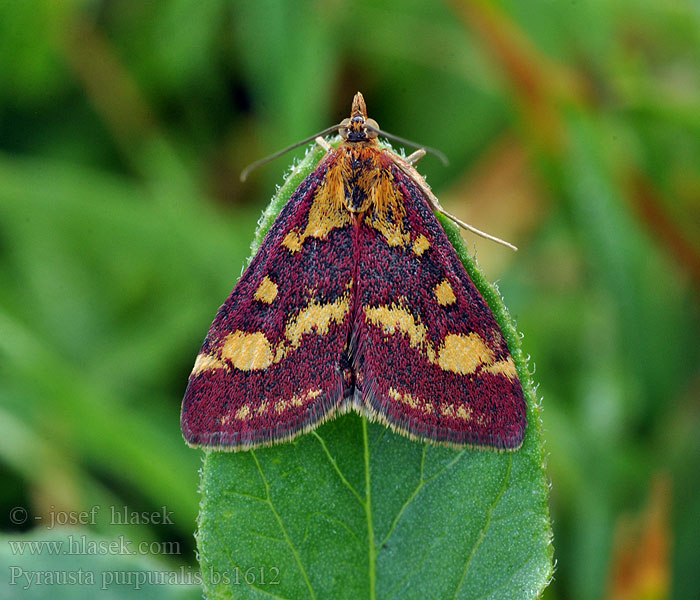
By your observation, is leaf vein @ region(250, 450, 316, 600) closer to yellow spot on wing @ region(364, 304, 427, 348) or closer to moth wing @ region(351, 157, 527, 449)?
moth wing @ region(351, 157, 527, 449)

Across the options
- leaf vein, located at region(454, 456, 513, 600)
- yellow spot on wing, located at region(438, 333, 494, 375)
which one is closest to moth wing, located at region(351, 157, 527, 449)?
yellow spot on wing, located at region(438, 333, 494, 375)

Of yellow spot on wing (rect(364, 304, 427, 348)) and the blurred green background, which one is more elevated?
the blurred green background

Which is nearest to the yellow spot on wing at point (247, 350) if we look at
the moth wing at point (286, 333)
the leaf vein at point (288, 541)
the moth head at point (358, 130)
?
the moth wing at point (286, 333)

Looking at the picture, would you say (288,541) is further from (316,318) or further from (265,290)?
(265,290)

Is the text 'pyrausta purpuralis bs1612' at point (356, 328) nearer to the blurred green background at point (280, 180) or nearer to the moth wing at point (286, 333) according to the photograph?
the moth wing at point (286, 333)

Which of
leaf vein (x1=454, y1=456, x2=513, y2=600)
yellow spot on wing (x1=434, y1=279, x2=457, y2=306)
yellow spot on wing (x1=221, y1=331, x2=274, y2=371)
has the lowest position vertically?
leaf vein (x1=454, y1=456, x2=513, y2=600)

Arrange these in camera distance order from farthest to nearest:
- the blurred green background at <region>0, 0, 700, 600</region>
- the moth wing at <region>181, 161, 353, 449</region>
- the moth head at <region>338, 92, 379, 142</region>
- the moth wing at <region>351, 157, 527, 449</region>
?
the blurred green background at <region>0, 0, 700, 600</region> → the moth head at <region>338, 92, 379, 142</region> → the moth wing at <region>181, 161, 353, 449</region> → the moth wing at <region>351, 157, 527, 449</region>
